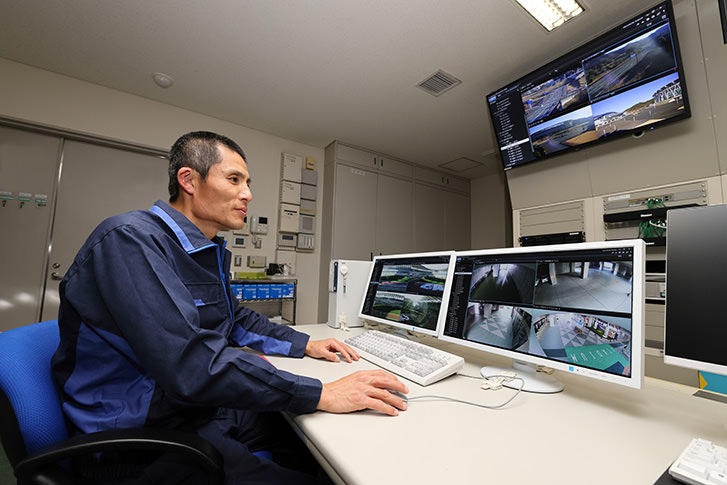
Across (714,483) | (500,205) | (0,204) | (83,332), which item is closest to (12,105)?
(0,204)

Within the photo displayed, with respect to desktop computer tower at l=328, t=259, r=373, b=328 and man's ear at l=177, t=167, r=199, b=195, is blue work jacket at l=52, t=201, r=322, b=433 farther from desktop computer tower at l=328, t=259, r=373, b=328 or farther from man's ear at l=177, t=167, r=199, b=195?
desktop computer tower at l=328, t=259, r=373, b=328

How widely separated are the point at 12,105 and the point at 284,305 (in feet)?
10.3

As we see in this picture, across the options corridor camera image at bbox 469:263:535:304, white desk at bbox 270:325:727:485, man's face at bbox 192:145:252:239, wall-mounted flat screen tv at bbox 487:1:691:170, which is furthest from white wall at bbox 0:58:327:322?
white desk at bbox 270:325:727:485

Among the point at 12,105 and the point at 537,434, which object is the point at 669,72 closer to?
the point at 537,434

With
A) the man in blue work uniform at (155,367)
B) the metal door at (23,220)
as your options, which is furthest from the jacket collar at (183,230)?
the metal door at (23,220)

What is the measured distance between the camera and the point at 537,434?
64 cm

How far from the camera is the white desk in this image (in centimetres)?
51

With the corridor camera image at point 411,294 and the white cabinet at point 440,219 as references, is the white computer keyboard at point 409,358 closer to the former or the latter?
the corridor camera image at point 411,294

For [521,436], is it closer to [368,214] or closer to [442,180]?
[368,214]

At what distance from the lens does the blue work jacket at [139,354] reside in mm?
649

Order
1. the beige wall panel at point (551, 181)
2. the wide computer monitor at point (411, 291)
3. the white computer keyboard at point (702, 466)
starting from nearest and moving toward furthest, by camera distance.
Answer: the white computer keyboard at point (702, 466)
the wide computer monitor at point (411, 291)
the beige wall panel at point (551, 181)

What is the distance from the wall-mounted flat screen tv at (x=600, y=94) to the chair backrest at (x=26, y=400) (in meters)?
3.00

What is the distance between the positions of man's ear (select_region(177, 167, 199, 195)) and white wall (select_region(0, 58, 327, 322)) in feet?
8.97

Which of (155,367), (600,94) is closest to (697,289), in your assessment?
(155,367)
